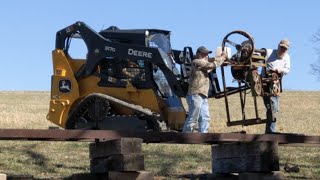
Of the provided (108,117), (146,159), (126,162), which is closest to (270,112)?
(126,162)

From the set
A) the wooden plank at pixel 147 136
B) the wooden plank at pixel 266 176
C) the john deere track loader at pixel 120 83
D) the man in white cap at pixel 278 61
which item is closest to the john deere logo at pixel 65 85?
the john deere track loader at pixel 120 83

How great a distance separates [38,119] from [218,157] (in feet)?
55.5

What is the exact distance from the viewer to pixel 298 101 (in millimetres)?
39594

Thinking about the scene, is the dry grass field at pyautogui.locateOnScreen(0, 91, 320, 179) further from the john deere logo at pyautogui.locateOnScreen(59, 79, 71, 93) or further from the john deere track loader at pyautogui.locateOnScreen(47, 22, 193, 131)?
the john deere logo at pyautogui.locateOnScreen(59, 79, 71, 93)

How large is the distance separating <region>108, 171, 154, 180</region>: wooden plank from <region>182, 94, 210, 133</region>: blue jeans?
2491 mm

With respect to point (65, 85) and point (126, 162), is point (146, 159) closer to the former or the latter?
point (65, 85)

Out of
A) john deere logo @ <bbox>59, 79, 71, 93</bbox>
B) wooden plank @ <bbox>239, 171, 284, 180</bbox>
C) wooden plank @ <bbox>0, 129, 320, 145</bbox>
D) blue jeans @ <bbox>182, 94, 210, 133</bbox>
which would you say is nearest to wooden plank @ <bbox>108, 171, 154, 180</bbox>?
wooden plank @ <bbox>0, 129, 320, 145</bbox>

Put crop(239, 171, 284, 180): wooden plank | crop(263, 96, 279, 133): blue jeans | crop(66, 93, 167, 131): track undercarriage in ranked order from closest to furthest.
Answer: crop(239, 171, 284, 180): wooden plank < crop(263, 96, 279, 133): blue jeans < crop(66, 93, 167, 131): track undercarriage

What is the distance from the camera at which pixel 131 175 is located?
8.20 meters

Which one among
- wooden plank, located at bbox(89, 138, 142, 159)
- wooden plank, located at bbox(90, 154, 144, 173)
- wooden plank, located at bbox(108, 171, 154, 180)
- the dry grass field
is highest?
wooden plank, located at bbox(89, 138, 142, 159)

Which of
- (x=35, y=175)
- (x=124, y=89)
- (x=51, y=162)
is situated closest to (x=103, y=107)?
(x=124, y=89)

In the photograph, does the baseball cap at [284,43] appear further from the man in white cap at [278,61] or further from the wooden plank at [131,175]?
the wooden plank at [131,175]

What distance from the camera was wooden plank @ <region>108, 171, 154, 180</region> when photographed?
8.13 metres

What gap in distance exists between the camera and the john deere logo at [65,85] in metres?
13.7
